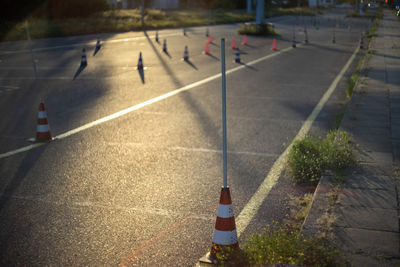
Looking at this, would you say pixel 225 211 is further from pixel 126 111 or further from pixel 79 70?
pixel 79 70

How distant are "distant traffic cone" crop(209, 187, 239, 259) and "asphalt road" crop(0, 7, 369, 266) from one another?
252mm

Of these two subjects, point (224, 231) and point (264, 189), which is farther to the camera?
point (264, 189)

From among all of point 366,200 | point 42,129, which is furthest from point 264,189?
point 42,129

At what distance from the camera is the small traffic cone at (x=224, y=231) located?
4.10 m

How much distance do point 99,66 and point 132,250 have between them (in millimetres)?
14804

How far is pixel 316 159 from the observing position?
627 cm

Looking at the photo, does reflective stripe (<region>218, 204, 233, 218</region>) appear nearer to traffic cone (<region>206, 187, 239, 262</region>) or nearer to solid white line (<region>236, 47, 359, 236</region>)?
traffic cone (<region>206, 187, 239, 262</region>)

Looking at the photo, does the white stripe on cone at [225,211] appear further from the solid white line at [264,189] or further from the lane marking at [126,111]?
the lane marking at [126,111]

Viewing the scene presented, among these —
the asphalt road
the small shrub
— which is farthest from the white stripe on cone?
the small shrub

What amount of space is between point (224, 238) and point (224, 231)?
0.06 meters

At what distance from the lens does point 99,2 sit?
57.3 meters

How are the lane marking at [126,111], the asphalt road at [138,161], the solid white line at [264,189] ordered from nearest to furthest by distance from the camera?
1. the asphalt road at [138,161]
2. the solid white line at [264,189]
3. the lane marking at [126,111]

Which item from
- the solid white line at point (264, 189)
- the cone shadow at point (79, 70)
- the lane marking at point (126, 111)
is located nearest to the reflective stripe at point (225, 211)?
the solid white line at point (264, 189)

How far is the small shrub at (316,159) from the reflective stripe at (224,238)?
2034mm
